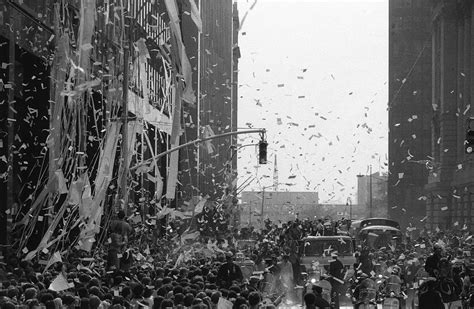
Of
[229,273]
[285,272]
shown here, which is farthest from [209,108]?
[229,273]

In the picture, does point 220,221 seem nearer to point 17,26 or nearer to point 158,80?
point 158,80

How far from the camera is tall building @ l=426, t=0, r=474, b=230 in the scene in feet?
282

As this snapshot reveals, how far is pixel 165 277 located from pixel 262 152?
19.1 metres

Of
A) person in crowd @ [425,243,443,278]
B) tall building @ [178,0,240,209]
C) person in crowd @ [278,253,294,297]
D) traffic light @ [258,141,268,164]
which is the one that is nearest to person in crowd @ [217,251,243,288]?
person in crowd @ [425,243,443,278]

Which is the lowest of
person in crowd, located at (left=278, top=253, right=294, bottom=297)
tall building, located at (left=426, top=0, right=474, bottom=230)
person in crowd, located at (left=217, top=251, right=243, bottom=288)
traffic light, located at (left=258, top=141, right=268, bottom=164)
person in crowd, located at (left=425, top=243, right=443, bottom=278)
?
person in crowd, located at (left=278, top=253, right=294, bottom=297)

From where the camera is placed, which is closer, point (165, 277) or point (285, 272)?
point (165, 277)

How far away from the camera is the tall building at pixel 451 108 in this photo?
85812 millimetres

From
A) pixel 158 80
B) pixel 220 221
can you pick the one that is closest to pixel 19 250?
pixel 220 221

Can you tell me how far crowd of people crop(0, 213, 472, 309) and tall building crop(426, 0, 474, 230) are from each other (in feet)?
162

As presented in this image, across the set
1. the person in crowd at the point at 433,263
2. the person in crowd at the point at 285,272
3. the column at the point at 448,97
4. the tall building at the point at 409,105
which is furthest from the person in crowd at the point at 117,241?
the tall building at the point at 409,105

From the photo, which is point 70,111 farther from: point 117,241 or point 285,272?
point 285,272

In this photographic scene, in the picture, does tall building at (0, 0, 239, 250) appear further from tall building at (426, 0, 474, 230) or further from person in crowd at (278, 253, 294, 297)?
tall building at (426, 0, 474, 230)

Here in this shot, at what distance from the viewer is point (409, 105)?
135 m

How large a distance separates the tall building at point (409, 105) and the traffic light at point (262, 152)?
281 ft
